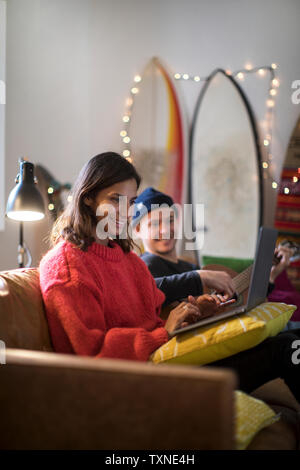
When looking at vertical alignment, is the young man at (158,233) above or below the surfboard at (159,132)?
below

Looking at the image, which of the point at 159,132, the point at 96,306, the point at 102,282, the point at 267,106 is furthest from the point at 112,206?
the point at 267,106

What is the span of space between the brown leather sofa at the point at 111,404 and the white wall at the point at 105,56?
2431 millimetres

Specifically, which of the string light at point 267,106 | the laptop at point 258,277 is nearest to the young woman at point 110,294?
the laptop at point 258,277

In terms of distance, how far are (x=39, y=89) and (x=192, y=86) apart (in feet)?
3.87

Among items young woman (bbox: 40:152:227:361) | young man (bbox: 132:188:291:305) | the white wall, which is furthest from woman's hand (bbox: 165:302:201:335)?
the white wall

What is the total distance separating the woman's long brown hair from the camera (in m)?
1.49

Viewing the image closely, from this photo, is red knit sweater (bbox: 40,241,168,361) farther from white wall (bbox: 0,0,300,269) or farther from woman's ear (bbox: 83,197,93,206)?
white wall (bbox: 0,0,300,269)

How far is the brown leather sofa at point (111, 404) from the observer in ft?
2.60

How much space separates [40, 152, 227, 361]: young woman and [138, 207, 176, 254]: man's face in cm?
45

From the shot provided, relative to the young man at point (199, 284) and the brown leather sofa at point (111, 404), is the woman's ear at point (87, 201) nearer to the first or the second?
the young man at point (199, 284)

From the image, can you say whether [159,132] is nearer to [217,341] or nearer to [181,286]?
[181,286]

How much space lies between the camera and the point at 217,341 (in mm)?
1201

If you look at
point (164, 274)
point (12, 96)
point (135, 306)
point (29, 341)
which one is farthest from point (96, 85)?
point (29, 341)

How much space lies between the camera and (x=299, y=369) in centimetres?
127
